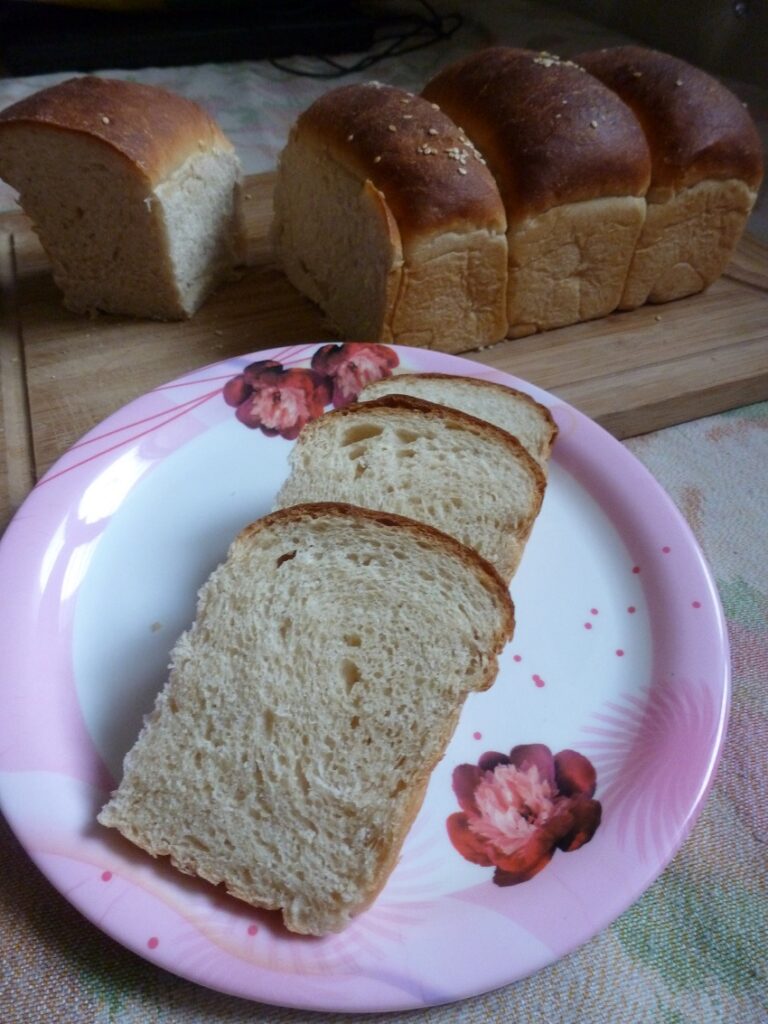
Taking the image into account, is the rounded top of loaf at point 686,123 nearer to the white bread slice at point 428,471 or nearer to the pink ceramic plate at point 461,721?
the pink ceramic plate at point 461,721

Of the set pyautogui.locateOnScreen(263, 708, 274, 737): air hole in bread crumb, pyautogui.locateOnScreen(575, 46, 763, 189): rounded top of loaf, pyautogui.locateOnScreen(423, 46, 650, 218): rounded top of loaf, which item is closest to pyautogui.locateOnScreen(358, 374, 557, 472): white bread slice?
pyautogui.locateOnScreen(423, 46, 650, 218): rounded top of loaf

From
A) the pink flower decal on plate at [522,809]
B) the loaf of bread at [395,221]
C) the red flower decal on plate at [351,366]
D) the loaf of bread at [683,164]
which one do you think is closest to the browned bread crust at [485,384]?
the red flower decal on plate at [351,366]

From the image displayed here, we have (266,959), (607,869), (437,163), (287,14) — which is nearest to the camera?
(266,959)

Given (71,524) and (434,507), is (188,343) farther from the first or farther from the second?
(434,507)

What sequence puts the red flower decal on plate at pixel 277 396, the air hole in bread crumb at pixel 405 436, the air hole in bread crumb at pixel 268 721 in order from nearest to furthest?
1. the air hole in bread crumb at pixel 268 721
2. the air hole in bread crumb at pixel 405 436
3. the red flower decal on plate at pixel 277 396

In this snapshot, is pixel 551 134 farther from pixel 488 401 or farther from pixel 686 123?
pixel 488 401

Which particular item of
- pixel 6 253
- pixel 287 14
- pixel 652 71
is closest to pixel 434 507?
pixel 652 71
